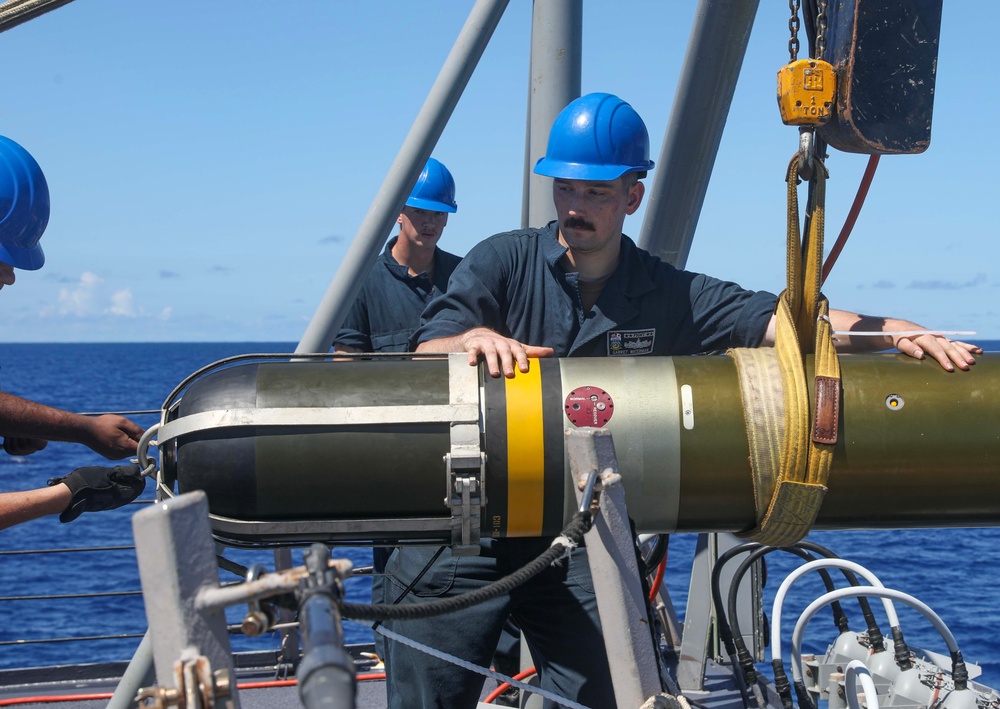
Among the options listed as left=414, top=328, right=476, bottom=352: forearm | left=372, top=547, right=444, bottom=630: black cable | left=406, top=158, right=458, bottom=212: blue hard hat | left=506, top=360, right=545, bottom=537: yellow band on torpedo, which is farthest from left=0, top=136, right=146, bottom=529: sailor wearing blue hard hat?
left=406, top=158, right=458, bottom=212: blue hard hat

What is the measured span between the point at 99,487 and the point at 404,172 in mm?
1871

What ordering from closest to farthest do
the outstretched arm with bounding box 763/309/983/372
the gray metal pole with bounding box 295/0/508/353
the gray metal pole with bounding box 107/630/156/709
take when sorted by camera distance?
1. the outstretched arm with bounding box 763/309/983/372
2. the gray metal pole with bounding box 107/630/156/709
3. the gray metal pole with bounding box 295/0/508/353

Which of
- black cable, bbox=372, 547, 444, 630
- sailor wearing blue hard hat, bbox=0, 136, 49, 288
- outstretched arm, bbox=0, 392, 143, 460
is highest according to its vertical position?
sailor wearing blue hard hat, bbox=0, 136, 49, 288

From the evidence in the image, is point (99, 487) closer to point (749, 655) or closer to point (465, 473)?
point (465, 473)

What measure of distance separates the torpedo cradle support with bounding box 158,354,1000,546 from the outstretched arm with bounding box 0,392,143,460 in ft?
1.89

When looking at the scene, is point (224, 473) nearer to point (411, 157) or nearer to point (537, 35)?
point (411, 157)

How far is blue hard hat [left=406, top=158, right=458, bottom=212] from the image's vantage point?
540 centimetres

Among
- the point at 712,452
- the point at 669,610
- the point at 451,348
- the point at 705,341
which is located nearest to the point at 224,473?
the point at 451,348

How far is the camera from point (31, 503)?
3109 mm

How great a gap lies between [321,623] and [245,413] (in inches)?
42.0

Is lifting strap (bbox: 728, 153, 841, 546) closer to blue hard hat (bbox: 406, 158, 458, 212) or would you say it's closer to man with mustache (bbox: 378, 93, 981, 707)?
man with mustache (bbox: 378, 93, 981, 707)

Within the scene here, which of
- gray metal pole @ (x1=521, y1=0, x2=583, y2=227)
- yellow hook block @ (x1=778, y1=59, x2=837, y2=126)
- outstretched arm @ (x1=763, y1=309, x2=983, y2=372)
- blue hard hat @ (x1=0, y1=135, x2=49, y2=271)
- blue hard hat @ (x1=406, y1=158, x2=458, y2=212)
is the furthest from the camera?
blue hard hat @ (x1=406, y1=158, x2=458, y2=212)

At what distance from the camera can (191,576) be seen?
1.88 m

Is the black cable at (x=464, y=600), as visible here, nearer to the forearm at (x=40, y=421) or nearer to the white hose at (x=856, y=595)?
the white hose at (x=856, y=595)
